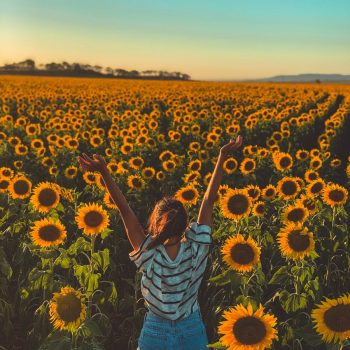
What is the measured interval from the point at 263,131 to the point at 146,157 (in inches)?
242

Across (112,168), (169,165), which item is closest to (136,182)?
(112,168)

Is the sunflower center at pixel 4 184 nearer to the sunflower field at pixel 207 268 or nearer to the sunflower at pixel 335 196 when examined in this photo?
the sunflower field at pixel 207 268

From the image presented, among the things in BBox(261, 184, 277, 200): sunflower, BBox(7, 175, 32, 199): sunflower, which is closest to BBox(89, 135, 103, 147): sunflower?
BBox(7, 175, 32, 199): sunflower

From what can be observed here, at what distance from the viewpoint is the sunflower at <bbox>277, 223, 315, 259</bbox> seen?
4379 mm

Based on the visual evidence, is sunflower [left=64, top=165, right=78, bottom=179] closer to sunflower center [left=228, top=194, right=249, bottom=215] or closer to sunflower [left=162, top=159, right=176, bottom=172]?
sunflower [left=162, top=159, right=176, bottom=172]

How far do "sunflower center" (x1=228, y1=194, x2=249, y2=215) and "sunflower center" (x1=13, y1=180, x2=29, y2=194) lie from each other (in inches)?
102

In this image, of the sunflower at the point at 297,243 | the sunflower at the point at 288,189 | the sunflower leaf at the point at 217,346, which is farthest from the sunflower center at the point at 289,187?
the sunflower leaf at the point at 217,346

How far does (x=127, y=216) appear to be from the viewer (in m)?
3.31

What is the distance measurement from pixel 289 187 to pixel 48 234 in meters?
3.04

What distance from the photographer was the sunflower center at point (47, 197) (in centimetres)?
559

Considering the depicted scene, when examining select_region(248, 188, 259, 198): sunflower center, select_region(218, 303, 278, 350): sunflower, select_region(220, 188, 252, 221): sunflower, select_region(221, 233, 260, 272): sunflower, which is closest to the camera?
select_region(218, 303, 278, 350): sunflower

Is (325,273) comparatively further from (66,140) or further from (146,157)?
(66,140)

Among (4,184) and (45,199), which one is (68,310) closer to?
(45,199)

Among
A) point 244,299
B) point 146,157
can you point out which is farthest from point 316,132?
point 244,299
